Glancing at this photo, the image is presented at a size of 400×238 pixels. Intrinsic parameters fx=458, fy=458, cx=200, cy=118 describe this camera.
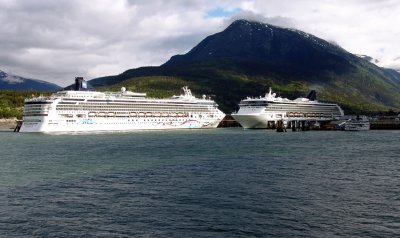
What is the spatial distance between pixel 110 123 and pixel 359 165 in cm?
8998

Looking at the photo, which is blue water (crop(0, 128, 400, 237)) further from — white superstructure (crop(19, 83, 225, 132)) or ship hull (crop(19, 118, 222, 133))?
white superstructure (crop(19, 83, 225, 132))

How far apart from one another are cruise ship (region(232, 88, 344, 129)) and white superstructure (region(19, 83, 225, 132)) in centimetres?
1468

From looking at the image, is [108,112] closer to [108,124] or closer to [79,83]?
[108,124]

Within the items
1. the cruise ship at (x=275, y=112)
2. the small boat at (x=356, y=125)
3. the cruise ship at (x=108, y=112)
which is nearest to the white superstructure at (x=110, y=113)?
the cruise ship at (x=108, y=112)

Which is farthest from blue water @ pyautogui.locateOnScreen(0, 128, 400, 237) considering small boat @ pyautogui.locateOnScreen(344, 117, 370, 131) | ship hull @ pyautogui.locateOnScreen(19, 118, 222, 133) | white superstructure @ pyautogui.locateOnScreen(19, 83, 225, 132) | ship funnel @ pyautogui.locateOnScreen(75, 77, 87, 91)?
small boat @ pyautogui.locateOnScreen(344, 117, 370, 131)

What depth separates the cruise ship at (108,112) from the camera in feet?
389

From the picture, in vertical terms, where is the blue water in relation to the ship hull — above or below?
below

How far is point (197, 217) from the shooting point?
2692 centimetres

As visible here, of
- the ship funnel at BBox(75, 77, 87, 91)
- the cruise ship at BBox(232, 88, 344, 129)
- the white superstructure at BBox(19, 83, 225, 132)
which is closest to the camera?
the white superstructure at BBox(19, 83, 225, 132)

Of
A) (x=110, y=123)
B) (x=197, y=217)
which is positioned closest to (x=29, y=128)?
(x=110, y=123)

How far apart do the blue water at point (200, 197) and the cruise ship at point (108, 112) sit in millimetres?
63836

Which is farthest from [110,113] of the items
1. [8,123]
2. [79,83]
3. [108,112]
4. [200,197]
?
[200,197]

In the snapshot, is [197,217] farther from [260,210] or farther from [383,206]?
[383,206]

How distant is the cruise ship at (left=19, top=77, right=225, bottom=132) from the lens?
389 ft
